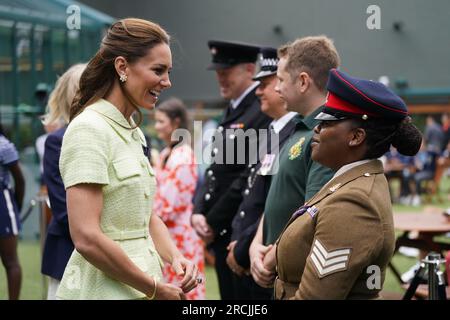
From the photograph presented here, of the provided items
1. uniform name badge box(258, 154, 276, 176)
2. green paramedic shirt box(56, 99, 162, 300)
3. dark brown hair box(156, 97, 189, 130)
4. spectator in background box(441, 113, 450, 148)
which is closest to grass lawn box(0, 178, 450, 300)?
dark brown hair box(156, 97, 189, 130)

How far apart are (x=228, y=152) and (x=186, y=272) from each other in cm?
202

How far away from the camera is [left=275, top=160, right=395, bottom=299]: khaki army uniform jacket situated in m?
2.04

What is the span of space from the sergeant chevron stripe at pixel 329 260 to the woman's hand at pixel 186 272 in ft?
1.78

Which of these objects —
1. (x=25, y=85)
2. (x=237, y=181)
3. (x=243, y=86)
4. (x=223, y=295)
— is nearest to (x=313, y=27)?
(x=243, y=86)

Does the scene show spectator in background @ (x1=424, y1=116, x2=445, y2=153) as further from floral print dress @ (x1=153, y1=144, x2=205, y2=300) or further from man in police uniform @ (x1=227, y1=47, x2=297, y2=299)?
man in police uniform @ (x1=227, y1=47, x2=297, y2=299)

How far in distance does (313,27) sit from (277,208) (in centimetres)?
284

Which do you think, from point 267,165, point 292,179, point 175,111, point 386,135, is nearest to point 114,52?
point 386,135

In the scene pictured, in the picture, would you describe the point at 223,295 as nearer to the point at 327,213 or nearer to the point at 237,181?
the point at 237,181

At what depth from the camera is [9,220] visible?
4.76 metres

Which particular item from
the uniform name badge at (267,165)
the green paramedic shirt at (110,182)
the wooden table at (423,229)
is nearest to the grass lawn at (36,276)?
the wooden table at (423,229)

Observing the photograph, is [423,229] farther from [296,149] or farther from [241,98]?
[296,149]

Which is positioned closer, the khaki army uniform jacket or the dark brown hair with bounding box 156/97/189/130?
the khaki army uniform jacket

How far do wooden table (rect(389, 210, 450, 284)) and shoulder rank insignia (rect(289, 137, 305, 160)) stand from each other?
2.47 metres

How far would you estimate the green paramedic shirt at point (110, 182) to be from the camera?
7.25 ft
